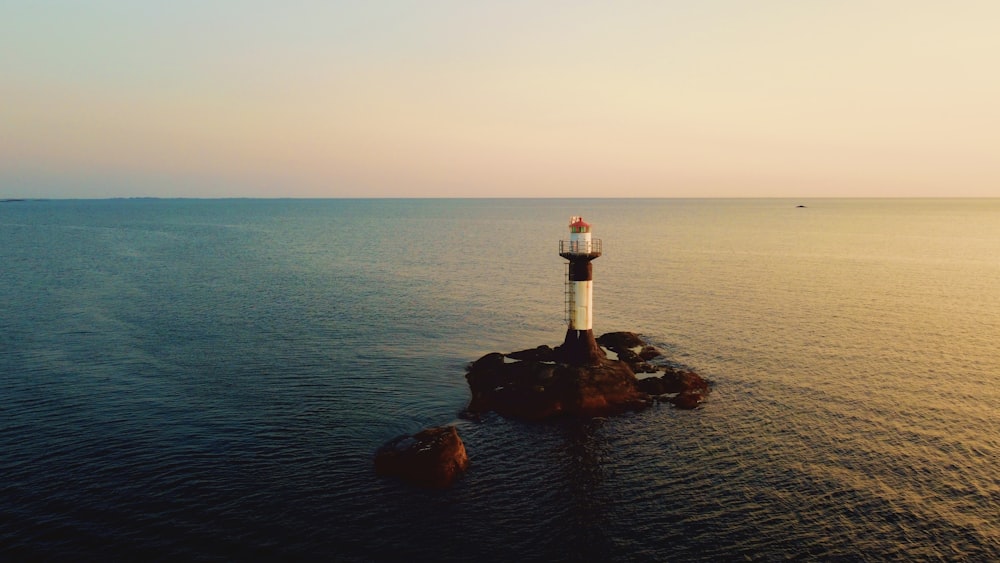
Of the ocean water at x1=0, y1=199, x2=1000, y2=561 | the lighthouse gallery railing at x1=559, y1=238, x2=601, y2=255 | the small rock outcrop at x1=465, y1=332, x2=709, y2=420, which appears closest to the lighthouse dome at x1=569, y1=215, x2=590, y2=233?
the lighthouse gallery railing at x1=559, y1=238, x2=601, y2=255

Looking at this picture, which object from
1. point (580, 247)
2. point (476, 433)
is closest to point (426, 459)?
point (476, 433)

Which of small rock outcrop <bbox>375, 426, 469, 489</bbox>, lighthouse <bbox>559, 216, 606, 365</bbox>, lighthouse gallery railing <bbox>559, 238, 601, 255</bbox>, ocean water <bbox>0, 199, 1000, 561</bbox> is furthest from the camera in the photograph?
lighthouse <bbox>559, 216, 606, 365</bbox>

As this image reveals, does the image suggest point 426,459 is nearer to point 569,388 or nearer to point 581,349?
point 569,388

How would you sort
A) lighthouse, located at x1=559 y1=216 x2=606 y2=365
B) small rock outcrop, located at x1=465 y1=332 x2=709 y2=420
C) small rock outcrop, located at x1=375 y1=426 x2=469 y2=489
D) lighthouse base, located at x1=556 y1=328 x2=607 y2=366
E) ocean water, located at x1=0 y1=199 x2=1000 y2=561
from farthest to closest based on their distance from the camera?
1. lighthouse base, located at x1=556 y1=328 x2=607 y2=366
2. lighthouse, located at x1=559 y1=216 x2=606 y2=365
3. small rock outcrop, located at x1=465 y1=332 x2=709 y2=420
4. small rock outcrop, located at x1=375 y1=426 x2=469 y2=489
5. ocean water, located at x1=0 y1=199 x2=1000 y2=561

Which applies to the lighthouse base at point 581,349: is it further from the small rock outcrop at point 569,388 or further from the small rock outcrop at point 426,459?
the small rock outcrop at point 426,459

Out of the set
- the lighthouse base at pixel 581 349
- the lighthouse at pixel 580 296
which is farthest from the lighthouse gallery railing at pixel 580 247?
the lighthouse base at pixel 581 349

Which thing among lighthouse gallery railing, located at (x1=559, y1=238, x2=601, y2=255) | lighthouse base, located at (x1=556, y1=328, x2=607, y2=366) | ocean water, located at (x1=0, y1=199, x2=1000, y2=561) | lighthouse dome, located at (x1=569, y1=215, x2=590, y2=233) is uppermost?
lighthouse dome, located at (x1=569, y1=215, x2=590, y2=233)

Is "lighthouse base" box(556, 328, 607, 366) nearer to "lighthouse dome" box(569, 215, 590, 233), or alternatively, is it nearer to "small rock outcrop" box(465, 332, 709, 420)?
"small rock outcrop" box(465, 332, 709, 420)
